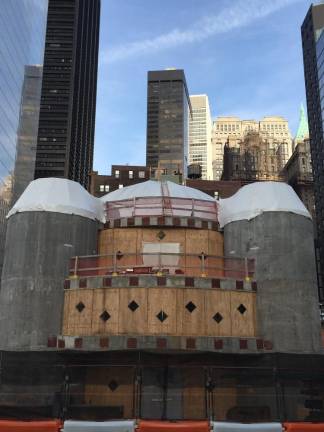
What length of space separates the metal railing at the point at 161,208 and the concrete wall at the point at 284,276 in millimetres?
2254

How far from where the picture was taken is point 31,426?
14352 mm

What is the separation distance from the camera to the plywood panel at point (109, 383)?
18969 millimetres

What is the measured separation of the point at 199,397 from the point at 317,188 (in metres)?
117

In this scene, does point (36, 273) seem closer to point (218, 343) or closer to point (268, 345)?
point (218, 343)

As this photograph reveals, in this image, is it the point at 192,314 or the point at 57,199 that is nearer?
the point at 192,314

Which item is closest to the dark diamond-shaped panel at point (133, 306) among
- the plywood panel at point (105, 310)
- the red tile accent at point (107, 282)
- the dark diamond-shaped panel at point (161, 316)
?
the plywood panel at point (105, 310)

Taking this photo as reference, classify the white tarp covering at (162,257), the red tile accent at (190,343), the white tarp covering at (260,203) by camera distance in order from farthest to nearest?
1. the white tarp covering at (260,203)
2. the white tarp covering at (162,257)
3. the red tile accent at (190,343)

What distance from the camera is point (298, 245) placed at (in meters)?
21.9

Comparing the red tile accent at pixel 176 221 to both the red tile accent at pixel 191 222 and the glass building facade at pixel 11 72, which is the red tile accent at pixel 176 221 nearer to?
the red tile accent at pixel 191 222

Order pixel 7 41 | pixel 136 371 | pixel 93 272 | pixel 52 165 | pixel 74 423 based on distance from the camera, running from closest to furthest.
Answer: pixel 74 423 < pixel 136 371 < pixel 93 272 < pixel 7 41 < pixel 52 165

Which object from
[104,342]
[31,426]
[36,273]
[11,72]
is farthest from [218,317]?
[11,72]

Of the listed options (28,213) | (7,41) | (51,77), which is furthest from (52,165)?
(28,213)

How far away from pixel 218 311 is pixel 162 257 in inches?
146

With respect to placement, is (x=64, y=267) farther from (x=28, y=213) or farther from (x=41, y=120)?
(x=41, y=120)
